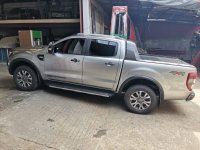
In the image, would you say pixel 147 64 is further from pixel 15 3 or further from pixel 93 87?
pixel 15 3

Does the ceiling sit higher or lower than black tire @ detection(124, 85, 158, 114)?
higher

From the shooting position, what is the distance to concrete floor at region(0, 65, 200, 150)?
3520 millimetres

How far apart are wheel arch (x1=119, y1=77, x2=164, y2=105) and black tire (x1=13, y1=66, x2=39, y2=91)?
7.78ft

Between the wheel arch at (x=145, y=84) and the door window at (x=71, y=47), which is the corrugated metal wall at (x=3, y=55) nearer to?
the door window at (x=71, y=47)

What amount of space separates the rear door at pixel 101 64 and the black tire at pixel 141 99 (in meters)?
0.49

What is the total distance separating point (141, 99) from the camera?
4812mm

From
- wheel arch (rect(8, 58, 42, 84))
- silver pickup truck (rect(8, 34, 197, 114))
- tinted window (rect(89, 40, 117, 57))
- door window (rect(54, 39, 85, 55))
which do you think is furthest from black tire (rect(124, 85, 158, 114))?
wheel arch (rect(8, 58, 42, 84))

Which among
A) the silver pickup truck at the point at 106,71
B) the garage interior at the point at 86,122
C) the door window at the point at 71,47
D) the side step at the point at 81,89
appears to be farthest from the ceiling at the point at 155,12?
the side step at the point at 81,89

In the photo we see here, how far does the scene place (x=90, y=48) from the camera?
17.0 ft

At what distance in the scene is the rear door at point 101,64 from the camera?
16.1 feet

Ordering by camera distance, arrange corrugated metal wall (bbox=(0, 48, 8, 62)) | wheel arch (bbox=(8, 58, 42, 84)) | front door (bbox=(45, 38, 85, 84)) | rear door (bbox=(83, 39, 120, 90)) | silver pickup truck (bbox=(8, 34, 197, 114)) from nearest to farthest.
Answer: silver pickup truck (bbox=(8, 34, 197, 114)) < rear door (bbox=(83, 39, 120, 90)) < front door (bbox=(45, 38, 85, 84)) < wheel arch (bbox=(8, 58, 42, 84)) < corrugated metal wall (bbox=(0, 48, 8, 62))

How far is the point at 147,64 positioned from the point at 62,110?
2143mm

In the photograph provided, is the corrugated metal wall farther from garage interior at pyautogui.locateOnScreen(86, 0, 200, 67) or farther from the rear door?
the rear door

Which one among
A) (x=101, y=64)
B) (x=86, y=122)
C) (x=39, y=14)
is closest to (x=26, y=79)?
(x=101, y=64)
